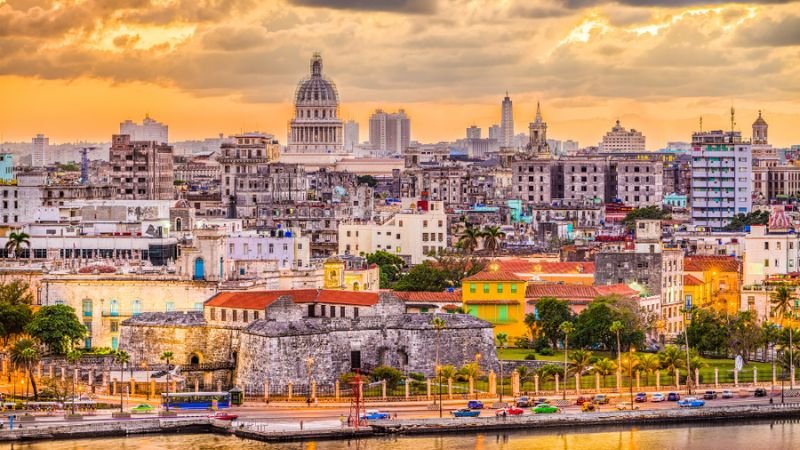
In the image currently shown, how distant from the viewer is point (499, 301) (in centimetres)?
9688

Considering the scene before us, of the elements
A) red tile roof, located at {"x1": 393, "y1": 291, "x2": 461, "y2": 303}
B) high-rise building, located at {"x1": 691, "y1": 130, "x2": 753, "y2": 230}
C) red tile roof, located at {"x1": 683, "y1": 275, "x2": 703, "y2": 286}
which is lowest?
red tile roof, located at {"x1": 393, "y1": 291, "x2": 461, "y2": 303}

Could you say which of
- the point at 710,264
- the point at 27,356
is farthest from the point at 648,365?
the point at 710,264

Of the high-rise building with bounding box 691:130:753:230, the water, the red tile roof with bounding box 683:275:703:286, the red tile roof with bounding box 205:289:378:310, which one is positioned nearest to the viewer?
the water

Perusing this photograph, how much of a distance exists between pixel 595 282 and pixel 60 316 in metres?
33.3

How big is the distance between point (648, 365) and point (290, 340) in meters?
15.8

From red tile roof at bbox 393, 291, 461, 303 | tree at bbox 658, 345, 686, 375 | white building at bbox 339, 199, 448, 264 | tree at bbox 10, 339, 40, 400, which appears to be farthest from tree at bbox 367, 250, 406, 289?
tree at bbox 10, 339, 40, 400

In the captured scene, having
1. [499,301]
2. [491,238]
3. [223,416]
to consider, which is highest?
[491,238]

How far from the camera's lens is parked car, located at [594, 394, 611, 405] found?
267 feet

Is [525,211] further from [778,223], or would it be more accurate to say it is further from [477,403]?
[477,403]

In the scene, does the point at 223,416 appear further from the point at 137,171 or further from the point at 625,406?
the point at 137,171

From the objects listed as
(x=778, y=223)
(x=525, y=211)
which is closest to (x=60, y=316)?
(x=778, y=223)

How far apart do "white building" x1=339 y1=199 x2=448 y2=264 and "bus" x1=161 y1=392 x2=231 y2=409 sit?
61.6 meters

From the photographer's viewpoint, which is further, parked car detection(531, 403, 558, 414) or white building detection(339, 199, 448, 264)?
white building detection(339, 199, 448, 264)

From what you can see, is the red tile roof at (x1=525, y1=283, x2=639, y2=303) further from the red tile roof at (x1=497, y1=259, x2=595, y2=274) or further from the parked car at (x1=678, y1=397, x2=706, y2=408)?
the parked car at (x1=678, y1=397, x2=706, y2=408)
